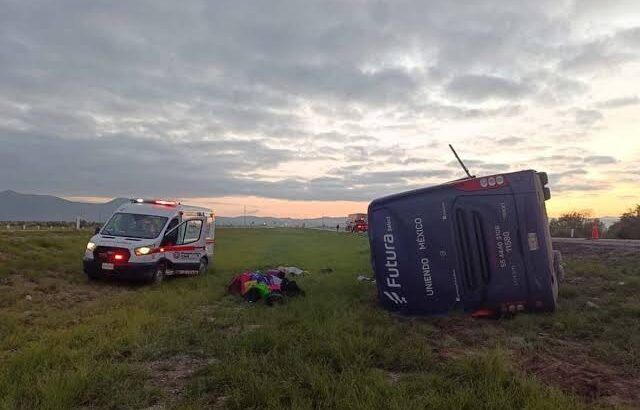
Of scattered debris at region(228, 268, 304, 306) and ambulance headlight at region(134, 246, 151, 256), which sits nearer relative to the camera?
scattered debris at region(228, 268, 304, 306)

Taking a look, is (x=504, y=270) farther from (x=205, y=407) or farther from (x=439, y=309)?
(x=205, y=407)

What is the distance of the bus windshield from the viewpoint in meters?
13.1

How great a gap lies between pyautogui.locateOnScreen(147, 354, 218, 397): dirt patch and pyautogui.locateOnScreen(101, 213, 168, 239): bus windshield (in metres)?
7.70

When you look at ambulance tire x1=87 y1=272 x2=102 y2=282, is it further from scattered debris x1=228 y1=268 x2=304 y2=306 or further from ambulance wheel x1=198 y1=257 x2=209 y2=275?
scattered debris x1=228 y1=268 x2=304 y2=306

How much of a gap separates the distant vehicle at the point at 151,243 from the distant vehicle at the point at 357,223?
44404 mm

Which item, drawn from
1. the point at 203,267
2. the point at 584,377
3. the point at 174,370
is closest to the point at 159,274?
the point at 203,267

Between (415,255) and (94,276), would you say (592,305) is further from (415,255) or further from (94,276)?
(94,276)

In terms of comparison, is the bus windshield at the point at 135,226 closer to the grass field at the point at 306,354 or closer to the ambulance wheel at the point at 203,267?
the ambulance wheel at the point at 203,267

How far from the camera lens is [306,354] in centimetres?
557

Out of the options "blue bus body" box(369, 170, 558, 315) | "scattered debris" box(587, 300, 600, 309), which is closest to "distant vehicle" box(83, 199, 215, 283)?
"blue bus body" box(369, 170, 558, 315)

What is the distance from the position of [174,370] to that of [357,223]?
5597 cm

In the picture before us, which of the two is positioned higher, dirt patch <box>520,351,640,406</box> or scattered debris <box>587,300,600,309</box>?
scattered debris <box>587,300,600,309</box>

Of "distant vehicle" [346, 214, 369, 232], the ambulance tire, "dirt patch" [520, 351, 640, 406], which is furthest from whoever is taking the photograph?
"distant vehicle" [346, 214, 369, 232]

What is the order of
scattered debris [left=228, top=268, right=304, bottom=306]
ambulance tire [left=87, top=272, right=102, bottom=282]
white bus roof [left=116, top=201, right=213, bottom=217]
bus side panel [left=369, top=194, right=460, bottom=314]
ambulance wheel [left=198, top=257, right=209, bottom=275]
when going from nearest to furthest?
bus side panel [left=369, top=194, right=460, bottom=314] < scattered debris [left=228, top=268, right=304, bottom=306] < ambulance tire [left=87, top=272, right=102, bottom=282] < white bus roof [left=116, top=201, right=213, bottom=217] < ambulance wheel [left=198, top=257, right=209, bottom=275]
